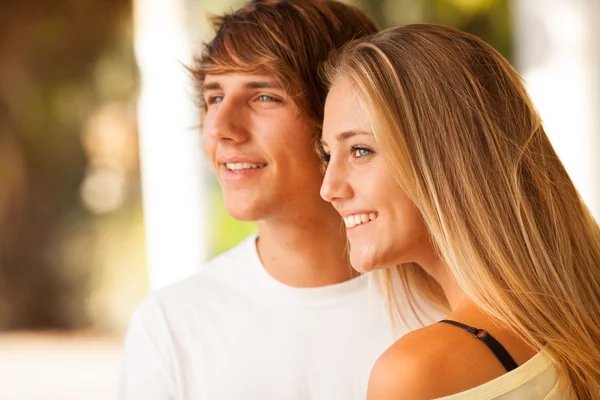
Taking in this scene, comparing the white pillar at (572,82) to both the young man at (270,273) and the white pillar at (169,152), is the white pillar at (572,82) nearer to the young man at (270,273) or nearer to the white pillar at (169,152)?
the white pillar at (169,152)

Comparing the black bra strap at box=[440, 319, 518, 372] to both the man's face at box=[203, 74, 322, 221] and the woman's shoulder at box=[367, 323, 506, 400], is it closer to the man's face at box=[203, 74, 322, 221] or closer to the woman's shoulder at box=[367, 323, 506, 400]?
the woman's shoulder at box=[367, 323, 506, 400]

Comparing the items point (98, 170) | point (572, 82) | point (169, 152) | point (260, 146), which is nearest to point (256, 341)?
point (260, 146)

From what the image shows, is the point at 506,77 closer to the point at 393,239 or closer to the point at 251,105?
the point at 393,239

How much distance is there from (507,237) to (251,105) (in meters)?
0.77

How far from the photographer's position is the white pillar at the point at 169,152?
4.73 m

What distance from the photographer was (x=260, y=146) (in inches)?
77.1

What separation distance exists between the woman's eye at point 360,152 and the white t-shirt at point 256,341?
1.51 feet

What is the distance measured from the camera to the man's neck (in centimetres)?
198

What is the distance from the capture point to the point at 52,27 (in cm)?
509

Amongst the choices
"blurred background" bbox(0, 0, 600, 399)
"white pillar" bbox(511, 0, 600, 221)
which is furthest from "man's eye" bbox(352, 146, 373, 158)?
"blurred background" bbox(0, 0, 600, 399)

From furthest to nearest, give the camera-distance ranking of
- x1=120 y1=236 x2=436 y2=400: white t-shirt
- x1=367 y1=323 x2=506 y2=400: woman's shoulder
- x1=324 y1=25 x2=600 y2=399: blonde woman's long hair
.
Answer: x1=120 y1=236 x2=436 y2=400: white t-shirt, x1=324 y1=25 x2=600 y2=399: blonde woman's long hair, x1=367 y1=323 x2=506 y2=400: woman's shoulder

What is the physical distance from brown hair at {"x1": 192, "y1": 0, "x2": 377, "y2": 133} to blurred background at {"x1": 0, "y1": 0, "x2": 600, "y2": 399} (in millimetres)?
2655

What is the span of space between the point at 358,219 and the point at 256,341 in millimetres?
476

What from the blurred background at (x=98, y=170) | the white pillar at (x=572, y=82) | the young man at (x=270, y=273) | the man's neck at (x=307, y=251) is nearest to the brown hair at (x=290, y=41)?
the young man at (x=270, y=273)
